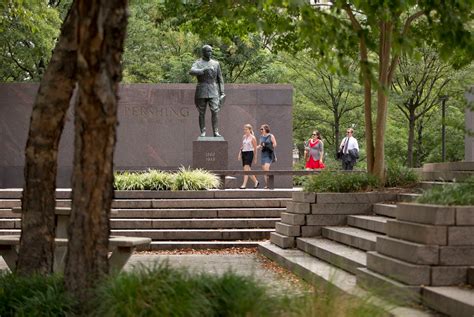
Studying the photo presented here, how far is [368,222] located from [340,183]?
6.18 feet

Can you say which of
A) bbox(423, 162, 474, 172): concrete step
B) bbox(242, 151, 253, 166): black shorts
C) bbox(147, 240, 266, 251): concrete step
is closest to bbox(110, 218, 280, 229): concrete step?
bbox(147, 240, 266, 251): concrete step

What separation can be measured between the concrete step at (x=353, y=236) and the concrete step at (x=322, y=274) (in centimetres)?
50

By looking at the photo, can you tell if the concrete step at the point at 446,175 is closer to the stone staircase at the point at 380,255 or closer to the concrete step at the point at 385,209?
the stone staircase at the point at 380,255

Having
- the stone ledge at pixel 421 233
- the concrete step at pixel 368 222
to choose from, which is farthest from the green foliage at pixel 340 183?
the stone ledge at pixel 421 233

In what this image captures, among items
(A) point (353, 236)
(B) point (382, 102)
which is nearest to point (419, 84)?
(B) point (382, 102)

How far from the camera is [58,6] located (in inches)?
1351

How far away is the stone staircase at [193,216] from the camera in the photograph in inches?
667

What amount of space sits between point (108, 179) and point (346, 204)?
24.2 ft

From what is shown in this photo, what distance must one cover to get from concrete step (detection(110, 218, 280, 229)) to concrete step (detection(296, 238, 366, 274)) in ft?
12.4

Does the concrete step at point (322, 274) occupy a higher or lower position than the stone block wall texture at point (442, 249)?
lower

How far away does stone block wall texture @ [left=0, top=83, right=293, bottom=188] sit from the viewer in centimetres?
2842

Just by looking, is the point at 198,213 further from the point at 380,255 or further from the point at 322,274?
the point at 380,255

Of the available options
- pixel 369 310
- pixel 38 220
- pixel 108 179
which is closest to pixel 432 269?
pixel 369 310

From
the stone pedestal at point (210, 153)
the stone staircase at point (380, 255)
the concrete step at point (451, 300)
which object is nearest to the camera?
the concrete step at point (451, 300)
